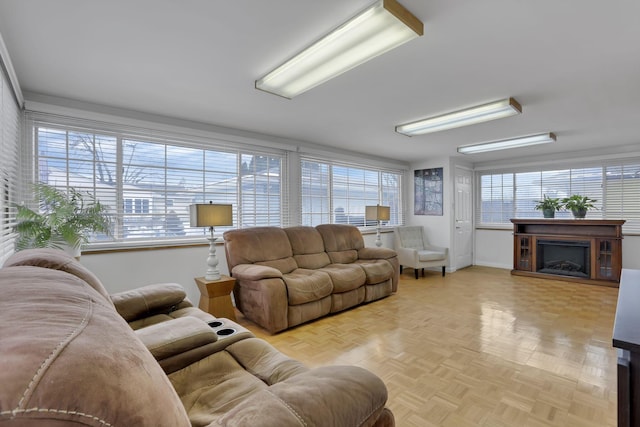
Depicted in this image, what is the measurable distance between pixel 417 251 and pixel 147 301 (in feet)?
14.6

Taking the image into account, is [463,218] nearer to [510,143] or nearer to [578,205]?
[578,205]

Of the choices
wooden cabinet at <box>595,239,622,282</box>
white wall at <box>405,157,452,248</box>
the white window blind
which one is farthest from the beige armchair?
the white window blind

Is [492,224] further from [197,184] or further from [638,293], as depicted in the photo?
[197,184]

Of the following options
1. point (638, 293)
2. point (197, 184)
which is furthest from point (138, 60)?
point (638, 293)

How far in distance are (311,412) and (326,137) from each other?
392 cm

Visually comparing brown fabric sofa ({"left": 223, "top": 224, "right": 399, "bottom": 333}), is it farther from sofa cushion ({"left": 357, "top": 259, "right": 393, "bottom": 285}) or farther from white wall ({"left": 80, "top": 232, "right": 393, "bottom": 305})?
white wall ({"left": 80, "top": 232, "right": 393, "bottom": 305})

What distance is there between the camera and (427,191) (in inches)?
241

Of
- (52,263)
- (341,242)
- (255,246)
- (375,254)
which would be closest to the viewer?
(52,263)

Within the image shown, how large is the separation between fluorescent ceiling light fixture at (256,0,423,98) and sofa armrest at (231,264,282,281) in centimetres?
173

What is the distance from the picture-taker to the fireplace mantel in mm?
4766

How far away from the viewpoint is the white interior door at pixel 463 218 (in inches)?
235

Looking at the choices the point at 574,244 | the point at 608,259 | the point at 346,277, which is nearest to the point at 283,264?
the point at 346,277

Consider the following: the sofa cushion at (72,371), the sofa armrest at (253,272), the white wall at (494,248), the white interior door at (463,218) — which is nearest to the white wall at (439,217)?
the white interior door at (463,218)

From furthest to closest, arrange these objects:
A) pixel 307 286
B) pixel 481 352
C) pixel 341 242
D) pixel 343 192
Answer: pixel 343 192
pixel 341 242
pixel 307 286
pixel 481 352
